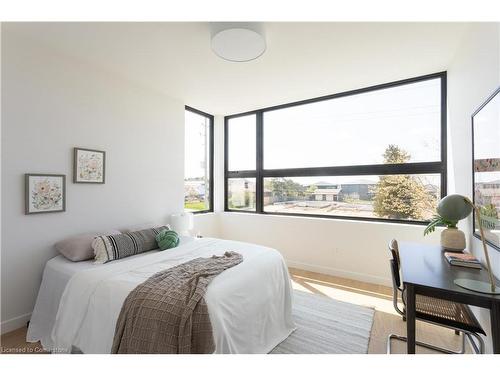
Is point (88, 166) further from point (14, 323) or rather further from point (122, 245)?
point (14, 323)

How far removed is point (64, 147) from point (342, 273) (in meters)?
3.70

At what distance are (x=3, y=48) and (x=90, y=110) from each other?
764mm

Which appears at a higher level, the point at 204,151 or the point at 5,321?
the point at 204,151

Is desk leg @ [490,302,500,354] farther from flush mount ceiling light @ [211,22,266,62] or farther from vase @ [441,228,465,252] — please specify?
flush mount ceiling light @ [211,22,266,62]

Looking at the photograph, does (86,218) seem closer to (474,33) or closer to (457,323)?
(457,323)

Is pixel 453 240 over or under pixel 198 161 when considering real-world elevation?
under

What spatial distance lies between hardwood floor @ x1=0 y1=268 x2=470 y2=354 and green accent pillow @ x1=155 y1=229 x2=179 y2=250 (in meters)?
1.20

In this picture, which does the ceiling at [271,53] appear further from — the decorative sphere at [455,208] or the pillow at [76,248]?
the pillow at [76,248]

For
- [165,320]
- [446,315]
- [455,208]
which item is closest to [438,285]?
[446,315]

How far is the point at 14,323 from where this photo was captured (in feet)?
6.94

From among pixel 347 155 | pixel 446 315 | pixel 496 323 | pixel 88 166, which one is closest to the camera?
pixel 496 323

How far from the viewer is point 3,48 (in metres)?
2.04
